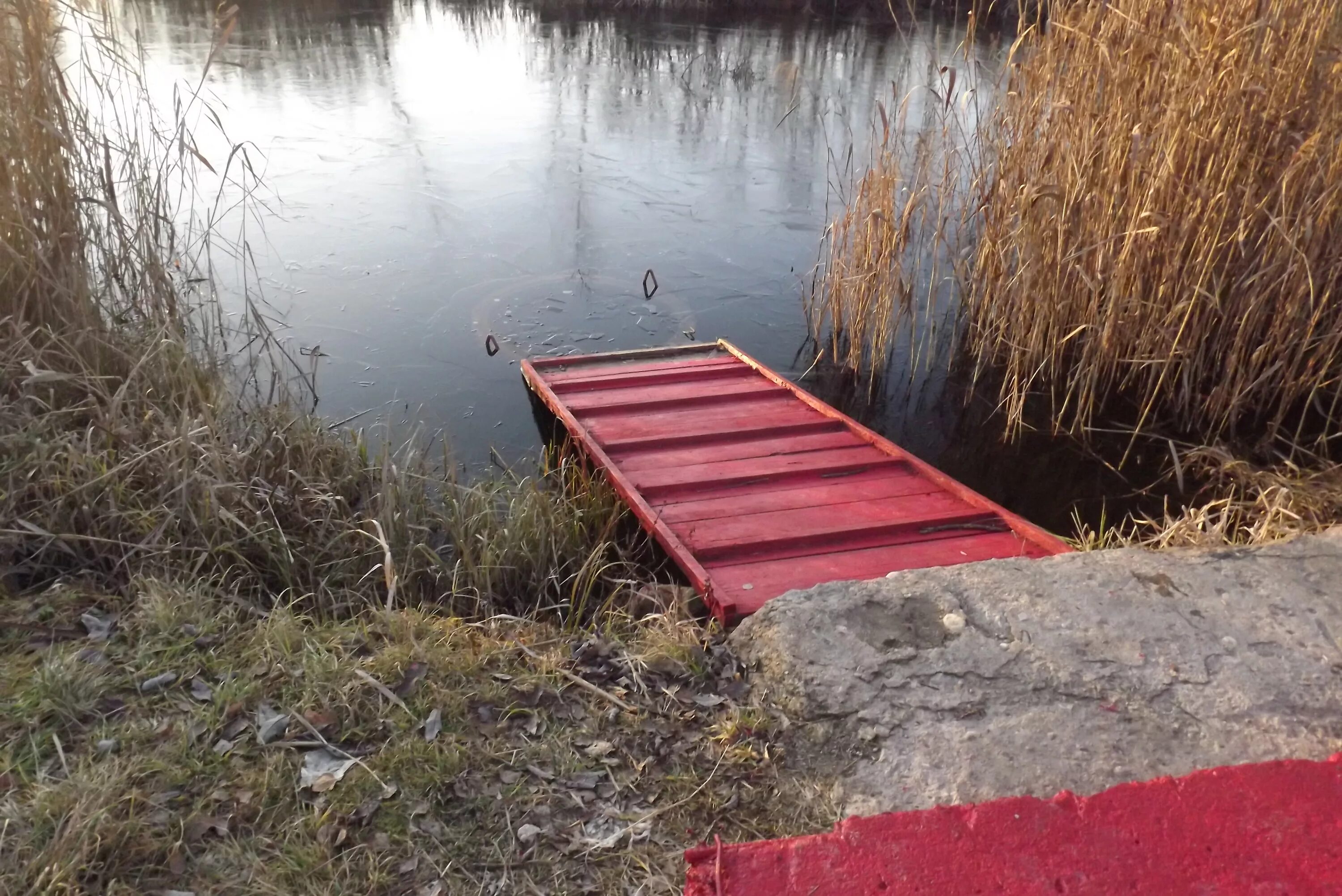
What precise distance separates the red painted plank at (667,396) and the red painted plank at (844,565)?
1.08 metres

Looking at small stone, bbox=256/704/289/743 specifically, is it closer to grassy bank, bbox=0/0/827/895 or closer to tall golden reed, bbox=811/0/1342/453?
grassy bank, bbox=0/0/827/895

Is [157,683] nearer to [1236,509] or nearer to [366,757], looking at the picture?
[366,757]

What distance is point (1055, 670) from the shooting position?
1.65 m

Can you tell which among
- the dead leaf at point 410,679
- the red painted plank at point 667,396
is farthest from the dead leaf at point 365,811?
the red painted plank at point 667,396

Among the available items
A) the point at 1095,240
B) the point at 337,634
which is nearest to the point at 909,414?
the point at 1095,240

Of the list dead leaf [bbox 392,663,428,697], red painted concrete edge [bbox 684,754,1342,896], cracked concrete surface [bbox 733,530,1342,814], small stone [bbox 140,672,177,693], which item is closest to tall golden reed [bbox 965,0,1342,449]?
cracked concrete surface [bbox 733,530,1342,814]

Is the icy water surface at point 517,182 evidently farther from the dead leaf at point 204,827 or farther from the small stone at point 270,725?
the dead leaf at point 204,827

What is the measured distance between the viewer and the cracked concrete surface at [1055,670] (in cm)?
147

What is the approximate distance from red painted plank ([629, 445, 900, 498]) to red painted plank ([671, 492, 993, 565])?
0.21 meters

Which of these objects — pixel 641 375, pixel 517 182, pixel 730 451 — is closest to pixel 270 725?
pixel 730 451

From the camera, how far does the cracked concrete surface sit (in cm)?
147

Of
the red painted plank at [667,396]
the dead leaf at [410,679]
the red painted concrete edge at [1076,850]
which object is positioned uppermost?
the red painted concrete edge at [1076,850]

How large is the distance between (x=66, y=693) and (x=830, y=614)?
4.19ft

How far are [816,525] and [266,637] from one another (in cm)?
138
